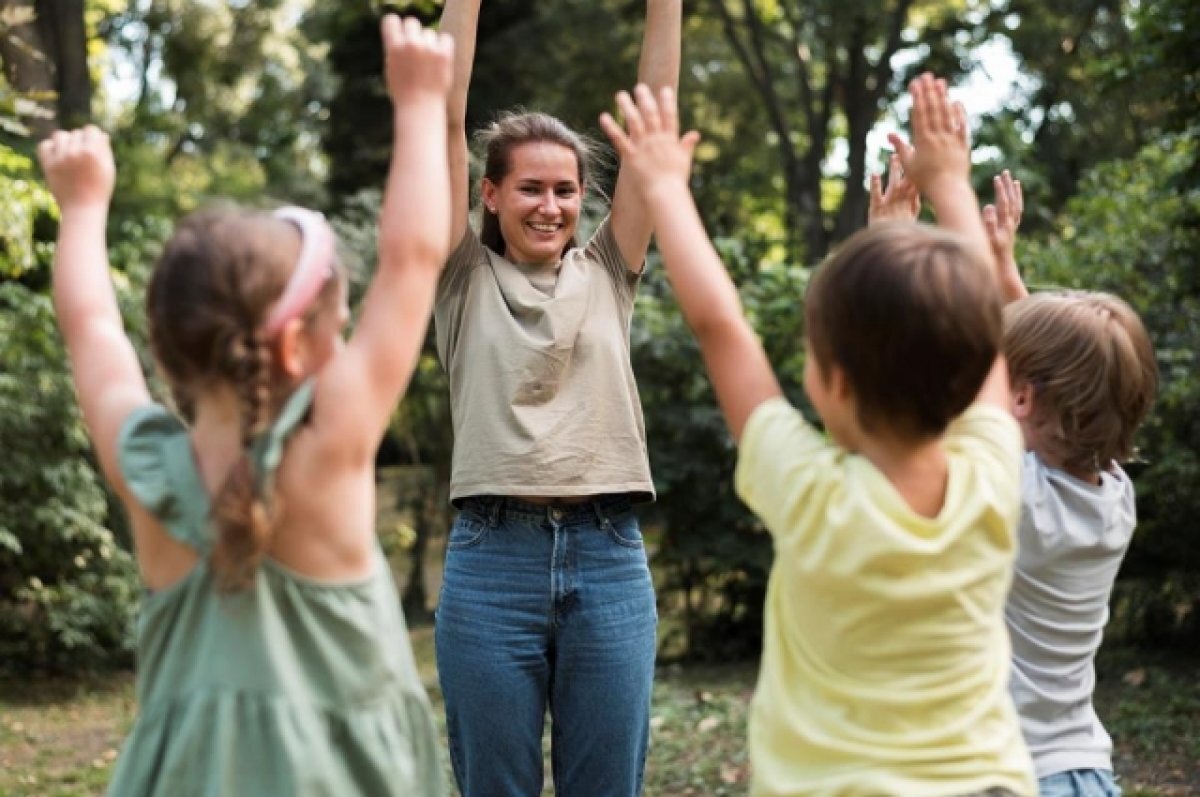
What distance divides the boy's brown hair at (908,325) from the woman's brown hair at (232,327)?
28.4 inches

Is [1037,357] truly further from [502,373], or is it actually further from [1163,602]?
[1163,602]

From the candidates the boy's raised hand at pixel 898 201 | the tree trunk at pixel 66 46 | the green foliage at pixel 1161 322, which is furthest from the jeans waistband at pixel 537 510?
the tree trunk at pixel 66 46

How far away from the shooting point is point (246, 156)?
2756 centimetres

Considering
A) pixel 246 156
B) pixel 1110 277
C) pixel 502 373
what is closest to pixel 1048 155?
pixel 1110 277

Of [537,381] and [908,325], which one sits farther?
[537,381]

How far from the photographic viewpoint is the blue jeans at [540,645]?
10.3ft

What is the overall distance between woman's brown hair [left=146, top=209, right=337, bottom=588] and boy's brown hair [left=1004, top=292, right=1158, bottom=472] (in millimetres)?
1208

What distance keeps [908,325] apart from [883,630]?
41cm

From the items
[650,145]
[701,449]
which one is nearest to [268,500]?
[650,145]

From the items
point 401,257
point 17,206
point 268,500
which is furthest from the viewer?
point 17,206

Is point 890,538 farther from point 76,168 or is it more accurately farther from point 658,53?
point 658,53

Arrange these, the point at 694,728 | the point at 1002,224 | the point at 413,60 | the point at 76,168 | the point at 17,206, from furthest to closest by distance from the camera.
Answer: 1. the point at 694,728
2. the point at 17,206
3. the point at 1002,224
4. the point at 76,168
5. the point at 413,60

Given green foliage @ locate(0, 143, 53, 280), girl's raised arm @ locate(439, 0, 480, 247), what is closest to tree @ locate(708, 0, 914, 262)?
green foliage @ locate(0, 143, 53, 280)

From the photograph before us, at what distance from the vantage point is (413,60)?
220 cm
